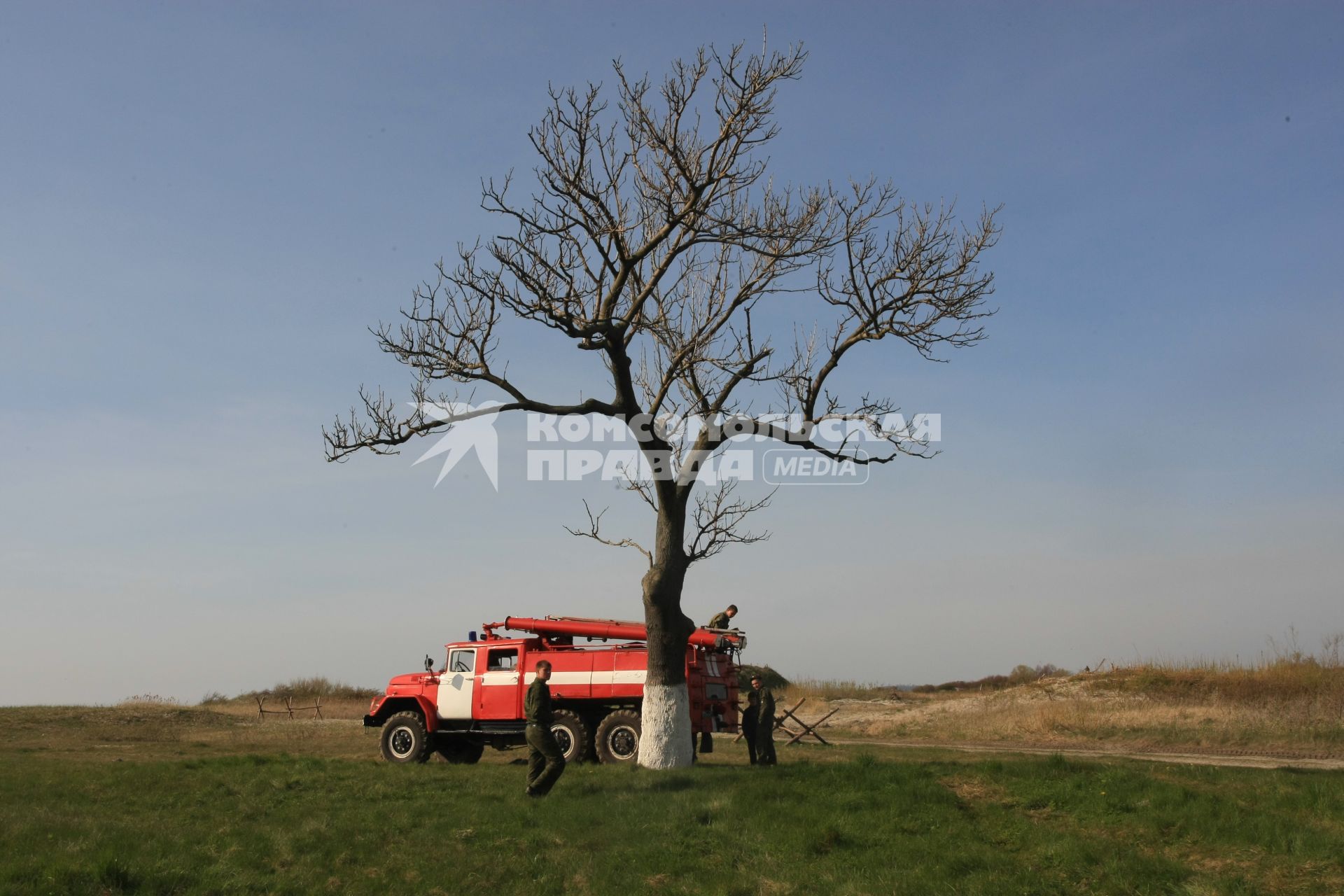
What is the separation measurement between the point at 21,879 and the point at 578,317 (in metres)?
10.0

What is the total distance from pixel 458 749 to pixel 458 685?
158 centimetres

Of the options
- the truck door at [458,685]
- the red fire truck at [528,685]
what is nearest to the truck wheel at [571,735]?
the red fire truck at [528,685]

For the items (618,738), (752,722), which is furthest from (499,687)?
(752,722)

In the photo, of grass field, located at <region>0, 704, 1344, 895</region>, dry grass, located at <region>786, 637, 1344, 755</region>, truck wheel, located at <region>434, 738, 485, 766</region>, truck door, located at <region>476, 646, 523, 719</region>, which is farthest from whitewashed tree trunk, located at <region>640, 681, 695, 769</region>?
dry grass, located at <region>786, 637, 1344, 755</region>

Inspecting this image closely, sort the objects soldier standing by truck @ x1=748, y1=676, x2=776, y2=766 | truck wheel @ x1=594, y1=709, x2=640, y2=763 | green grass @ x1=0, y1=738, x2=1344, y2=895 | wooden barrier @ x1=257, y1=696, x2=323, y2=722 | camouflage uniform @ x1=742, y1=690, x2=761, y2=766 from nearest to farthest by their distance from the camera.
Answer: green grass @ x1=0, y1=738, x2=1344, y2=895
soldier standing by truck @ x1=748, y1=676, x2=776, y2=766
camouflage uniform @ x1=742, y1=690, x2=761, y2=766
truck wheel @ x1=594, y1=709, x2=640, y2=763
wooden barrier @ x1=257, y1=696, x2=323, y2=722

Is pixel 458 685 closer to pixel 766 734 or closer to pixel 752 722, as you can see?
pixel 752 722

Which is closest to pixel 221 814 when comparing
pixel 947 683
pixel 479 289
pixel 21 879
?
pixel 21 879

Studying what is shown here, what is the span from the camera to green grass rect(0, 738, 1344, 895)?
388 inches

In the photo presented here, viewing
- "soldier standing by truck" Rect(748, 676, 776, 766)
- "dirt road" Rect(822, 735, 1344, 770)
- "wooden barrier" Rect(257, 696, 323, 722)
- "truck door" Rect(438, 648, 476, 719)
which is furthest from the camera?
"wooden barrier" Rect(257, 696, 323, 722)

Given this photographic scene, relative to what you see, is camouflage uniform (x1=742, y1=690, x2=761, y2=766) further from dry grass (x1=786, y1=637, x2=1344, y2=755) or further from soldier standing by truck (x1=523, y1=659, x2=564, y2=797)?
dry grass (x1=786, y1=637, x2=1344, y2=755)

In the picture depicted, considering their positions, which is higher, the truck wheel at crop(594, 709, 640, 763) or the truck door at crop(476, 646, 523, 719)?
the truck door at crop(476, 646, 523, 719)

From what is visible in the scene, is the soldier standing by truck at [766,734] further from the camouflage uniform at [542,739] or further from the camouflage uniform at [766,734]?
the camouflage uniform at [542,739]

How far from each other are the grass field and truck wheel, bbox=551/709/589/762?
11.7 ft

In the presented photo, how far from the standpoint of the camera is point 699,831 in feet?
40.0
